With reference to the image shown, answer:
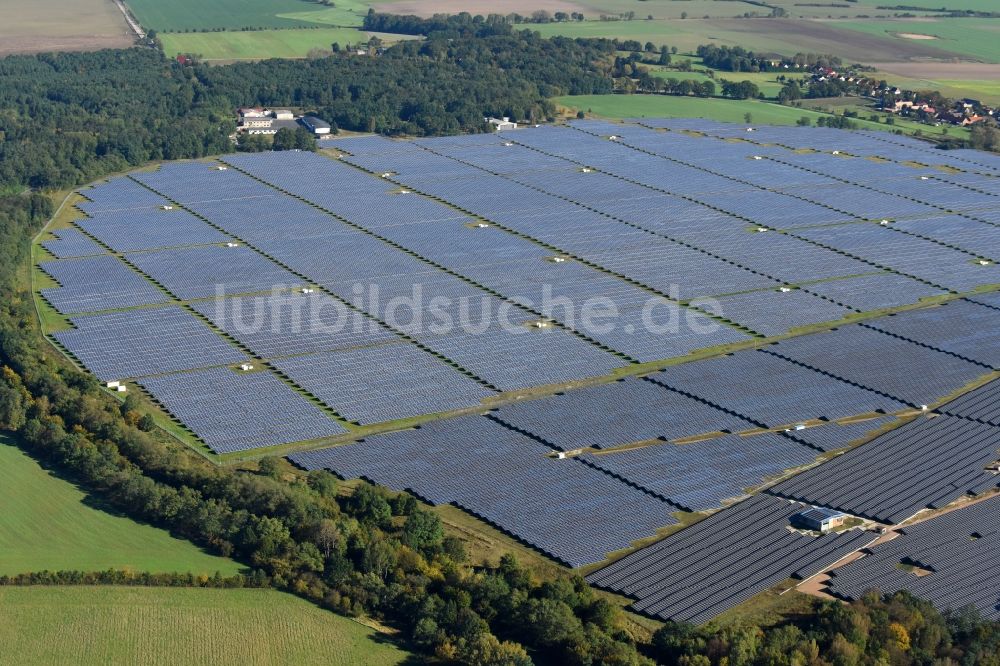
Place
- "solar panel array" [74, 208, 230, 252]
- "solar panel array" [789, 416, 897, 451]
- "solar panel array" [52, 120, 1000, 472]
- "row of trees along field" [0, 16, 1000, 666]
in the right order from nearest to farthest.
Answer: "row of trees along field" [0, 16, 1000, 666]
"solar panel array" [789, 416, 897, 451]
"solar panel array" [52, 120, 1000, 472]
"solar panel array" [74, 208, 230, 252]

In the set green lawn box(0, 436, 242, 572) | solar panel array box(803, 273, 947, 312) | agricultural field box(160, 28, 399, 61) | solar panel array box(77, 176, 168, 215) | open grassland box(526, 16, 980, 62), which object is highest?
open grassland box(526, 16, 980, 62)

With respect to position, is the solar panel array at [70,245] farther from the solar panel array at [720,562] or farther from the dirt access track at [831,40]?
the dirt access track at [831,40]

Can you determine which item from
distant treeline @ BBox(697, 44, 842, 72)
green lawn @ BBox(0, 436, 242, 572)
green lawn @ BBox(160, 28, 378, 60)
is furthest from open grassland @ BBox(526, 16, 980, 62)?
green lawn @ BBox(0, 436, 242, 572)

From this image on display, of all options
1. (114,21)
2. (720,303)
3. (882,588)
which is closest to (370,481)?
(882,588)

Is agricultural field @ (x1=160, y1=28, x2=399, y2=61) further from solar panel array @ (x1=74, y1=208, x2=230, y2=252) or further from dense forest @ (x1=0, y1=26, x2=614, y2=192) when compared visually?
solar panel array @ (x1=74, y1=208, x2=230, y2=252)

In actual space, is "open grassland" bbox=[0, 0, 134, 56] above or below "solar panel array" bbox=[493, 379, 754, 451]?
above

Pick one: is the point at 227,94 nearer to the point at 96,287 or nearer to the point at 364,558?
the point at 96,287
